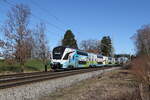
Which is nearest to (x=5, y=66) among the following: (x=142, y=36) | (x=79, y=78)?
(x=79, y=78)

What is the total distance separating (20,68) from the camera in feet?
101

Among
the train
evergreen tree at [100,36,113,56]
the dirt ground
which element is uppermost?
evergreen tree at [100,36,113,56]

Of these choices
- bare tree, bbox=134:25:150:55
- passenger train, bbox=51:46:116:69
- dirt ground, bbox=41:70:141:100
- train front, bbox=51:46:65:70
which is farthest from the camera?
bare tree, bbox=134:25:150:55

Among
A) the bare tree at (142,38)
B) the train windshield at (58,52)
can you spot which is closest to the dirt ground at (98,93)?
the train windshield at (58,52)

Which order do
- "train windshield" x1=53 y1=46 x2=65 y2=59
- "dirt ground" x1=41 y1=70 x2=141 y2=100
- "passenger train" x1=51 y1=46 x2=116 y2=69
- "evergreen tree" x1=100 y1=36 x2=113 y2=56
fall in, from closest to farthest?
1. "dirt ground" x1=41 y1=70 x2=141 y2=100
2. "passenger train" x1=51 y1=46 x2=116 y2=69
3. "train windshield" x1=53 y1=46 x2=65 y2=59
4. "evergreen tree" x1=100 y1=36 x2=113 y2=56

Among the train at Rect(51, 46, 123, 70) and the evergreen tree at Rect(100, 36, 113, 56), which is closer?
the train at Rect(51, 46, 123, 70)

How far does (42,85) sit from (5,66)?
19648mm

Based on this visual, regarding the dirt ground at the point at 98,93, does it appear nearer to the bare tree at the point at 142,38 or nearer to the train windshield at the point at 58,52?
the train windshield at the point at 58,52

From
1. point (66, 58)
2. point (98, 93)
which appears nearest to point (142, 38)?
point (66, 58)

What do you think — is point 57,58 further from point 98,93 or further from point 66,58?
point 98,93

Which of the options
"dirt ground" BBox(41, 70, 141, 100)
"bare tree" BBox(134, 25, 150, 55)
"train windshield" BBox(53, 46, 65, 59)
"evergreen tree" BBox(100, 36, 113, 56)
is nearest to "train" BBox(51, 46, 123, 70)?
"train windshield" BBox(53, 46, 65, 59)

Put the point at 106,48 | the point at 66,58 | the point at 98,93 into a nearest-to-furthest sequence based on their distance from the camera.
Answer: the point at 98,93, the point at 66,58, the point at 106,48

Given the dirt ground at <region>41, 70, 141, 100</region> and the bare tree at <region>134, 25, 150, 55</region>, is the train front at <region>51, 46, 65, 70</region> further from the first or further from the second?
the bare tree at <region>134, 25, 150, 55</region>

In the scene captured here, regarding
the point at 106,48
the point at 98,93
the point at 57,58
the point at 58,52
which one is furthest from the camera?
the point at 106,48
